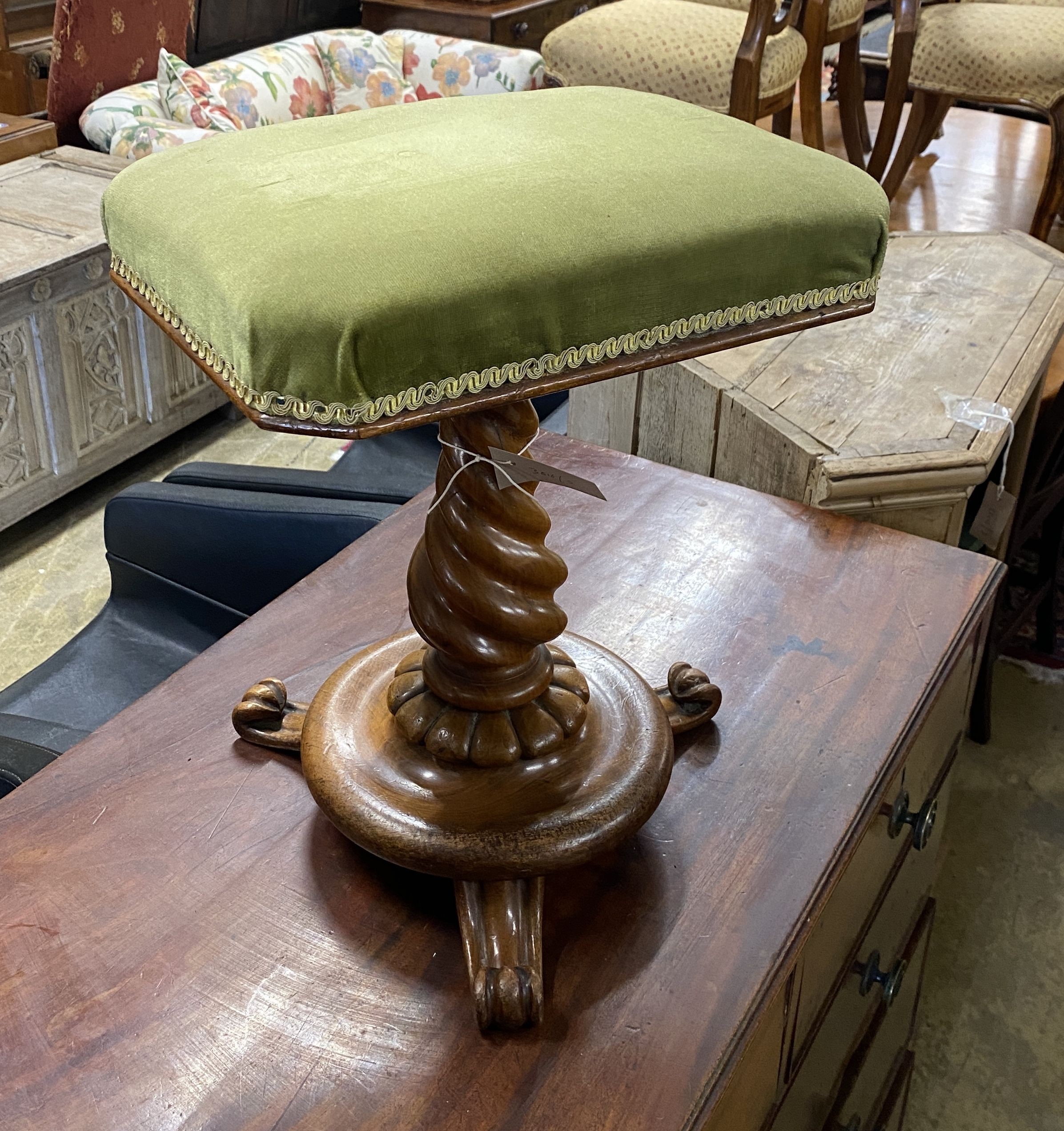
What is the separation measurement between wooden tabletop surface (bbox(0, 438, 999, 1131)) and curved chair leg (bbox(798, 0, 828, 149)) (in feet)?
7.34

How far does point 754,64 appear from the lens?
8.80 feet

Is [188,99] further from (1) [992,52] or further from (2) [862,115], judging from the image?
(1) [992,52]

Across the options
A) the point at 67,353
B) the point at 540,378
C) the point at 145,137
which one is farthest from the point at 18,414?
the point at 540,378

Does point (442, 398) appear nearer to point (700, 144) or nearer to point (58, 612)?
point (700, 144)

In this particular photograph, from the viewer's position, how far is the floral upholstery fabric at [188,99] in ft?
10.4

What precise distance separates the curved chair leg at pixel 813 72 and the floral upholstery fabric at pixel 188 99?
58.3 inches

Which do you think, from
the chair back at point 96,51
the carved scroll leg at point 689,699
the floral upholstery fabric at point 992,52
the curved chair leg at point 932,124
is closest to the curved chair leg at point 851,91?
the curved chair leg at point 932,124

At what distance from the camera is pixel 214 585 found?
1.59m

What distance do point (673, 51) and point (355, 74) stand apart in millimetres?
1506

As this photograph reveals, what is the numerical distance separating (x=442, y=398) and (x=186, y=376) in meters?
2.46

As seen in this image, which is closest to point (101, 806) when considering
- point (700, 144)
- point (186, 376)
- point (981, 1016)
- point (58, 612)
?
point (700, 144)

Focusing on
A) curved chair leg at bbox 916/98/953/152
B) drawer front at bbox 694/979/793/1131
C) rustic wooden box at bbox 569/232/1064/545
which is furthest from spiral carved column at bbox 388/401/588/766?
curved chair leg at bbox 916/98/953/152

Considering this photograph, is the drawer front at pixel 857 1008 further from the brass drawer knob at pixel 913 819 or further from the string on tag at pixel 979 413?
the string on tag at pixel 979 413

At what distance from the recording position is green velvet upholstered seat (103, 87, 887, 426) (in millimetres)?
584
